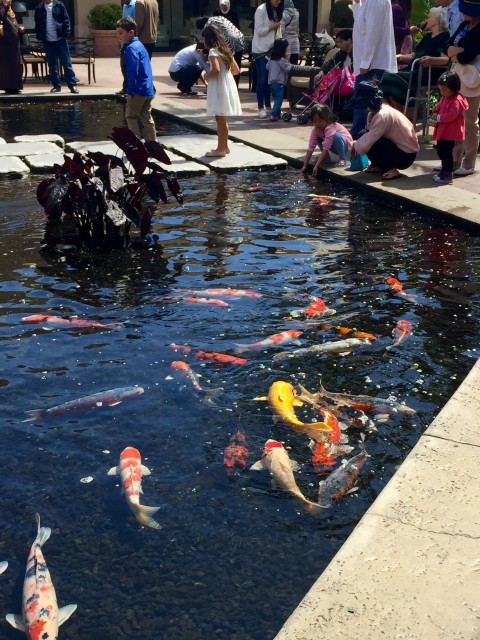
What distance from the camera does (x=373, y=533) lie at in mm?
3508

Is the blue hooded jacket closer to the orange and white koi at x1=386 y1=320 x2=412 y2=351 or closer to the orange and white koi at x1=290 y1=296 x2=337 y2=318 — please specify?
the orange and white koi at x1=290 y1=296 x2=337 y2=318

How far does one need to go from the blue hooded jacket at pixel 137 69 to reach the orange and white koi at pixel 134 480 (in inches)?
298

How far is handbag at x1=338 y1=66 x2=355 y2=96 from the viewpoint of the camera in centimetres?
1342

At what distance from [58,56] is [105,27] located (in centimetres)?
918

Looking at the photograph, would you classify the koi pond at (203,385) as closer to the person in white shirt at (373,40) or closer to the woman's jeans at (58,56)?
the person in white shirt at (373,40)

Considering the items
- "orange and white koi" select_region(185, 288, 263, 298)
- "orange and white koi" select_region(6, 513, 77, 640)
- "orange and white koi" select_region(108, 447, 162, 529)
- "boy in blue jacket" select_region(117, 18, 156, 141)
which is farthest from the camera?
"boy in blue jacket" select_region(117, 18, 156, 141)

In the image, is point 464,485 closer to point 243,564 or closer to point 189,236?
point 243,564

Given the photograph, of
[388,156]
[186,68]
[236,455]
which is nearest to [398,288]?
[236,455]

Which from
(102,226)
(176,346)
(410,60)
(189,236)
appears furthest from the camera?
(410,60)

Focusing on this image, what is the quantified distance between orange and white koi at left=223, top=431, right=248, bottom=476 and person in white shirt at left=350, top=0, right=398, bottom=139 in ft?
24.8

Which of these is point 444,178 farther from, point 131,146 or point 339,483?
point 339,483

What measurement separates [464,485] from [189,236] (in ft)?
16.1

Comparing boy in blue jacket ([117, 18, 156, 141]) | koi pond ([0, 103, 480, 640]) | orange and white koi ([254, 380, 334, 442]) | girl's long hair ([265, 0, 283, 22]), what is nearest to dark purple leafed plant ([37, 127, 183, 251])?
koi pond ([0, 103, 480, 640])

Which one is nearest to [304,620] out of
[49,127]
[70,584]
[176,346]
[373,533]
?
[373,533]
